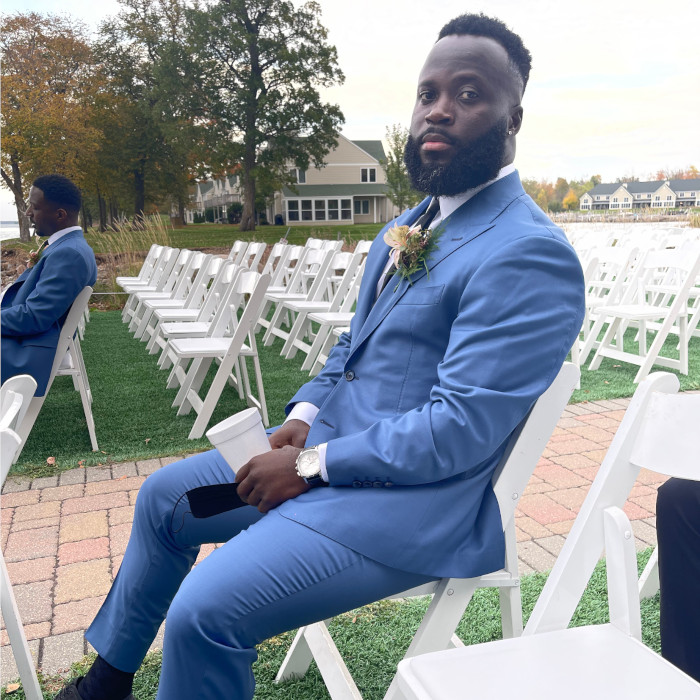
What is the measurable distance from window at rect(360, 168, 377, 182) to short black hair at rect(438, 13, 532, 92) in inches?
2163

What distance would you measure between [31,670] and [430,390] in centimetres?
136

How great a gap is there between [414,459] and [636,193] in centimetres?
8654

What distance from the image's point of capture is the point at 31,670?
1.92 m

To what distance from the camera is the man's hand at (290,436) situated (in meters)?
1.95

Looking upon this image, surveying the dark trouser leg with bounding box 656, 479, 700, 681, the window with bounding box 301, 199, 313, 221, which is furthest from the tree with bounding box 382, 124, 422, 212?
the window with bounding box 301, 199, 313, 221

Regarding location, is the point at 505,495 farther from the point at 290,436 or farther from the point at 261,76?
the point at 261,76

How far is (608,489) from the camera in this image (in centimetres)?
144

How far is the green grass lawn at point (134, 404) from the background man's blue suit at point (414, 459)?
3101 mm

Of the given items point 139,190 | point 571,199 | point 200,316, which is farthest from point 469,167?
point 571,199

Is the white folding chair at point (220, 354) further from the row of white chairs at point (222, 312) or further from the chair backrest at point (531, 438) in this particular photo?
the chair backrest at point (531, 438)

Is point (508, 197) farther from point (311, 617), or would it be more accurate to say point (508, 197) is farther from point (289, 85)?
point (289, 85)

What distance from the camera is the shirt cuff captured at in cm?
203

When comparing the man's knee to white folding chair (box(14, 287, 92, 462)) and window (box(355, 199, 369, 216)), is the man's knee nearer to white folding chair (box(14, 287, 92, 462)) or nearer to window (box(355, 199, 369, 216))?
white folding chair (box(14, 287, 92, 462))

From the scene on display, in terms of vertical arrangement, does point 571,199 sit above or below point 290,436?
above
